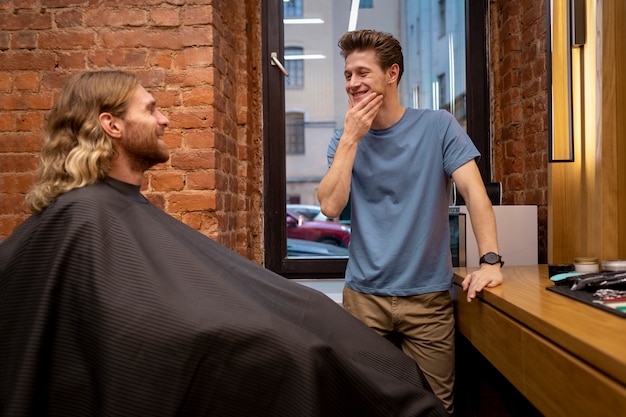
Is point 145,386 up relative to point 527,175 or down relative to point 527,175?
down

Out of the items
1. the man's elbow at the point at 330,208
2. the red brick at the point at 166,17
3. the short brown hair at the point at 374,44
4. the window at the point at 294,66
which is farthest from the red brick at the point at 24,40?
the man's elbow at the point at 330,208

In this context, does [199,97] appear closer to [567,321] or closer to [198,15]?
[198,15]

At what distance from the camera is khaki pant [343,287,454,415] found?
1.91 meters

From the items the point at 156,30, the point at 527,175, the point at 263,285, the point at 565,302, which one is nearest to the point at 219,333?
the point at 263,285

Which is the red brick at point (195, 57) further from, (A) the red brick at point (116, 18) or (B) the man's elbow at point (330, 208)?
(B) the man's elbow at point (330, 208)

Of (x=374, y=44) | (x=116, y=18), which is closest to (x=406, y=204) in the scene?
(x=374, y=44)

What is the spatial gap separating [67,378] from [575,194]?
5.06ft

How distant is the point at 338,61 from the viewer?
131 inches

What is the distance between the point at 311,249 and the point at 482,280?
64.8 inches

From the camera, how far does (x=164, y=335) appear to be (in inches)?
51.5

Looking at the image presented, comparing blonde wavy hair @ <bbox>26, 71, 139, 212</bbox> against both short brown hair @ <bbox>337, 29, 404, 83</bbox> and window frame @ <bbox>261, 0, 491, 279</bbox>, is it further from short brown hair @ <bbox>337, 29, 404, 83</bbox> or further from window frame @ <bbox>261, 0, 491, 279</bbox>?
window frame @ <bbox>261, 0, 491, 279</bbox>

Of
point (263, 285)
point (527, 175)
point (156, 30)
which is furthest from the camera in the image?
point (527, 175)

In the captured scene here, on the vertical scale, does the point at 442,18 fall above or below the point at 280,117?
above

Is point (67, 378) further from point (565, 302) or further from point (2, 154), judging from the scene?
point (2, 154)
